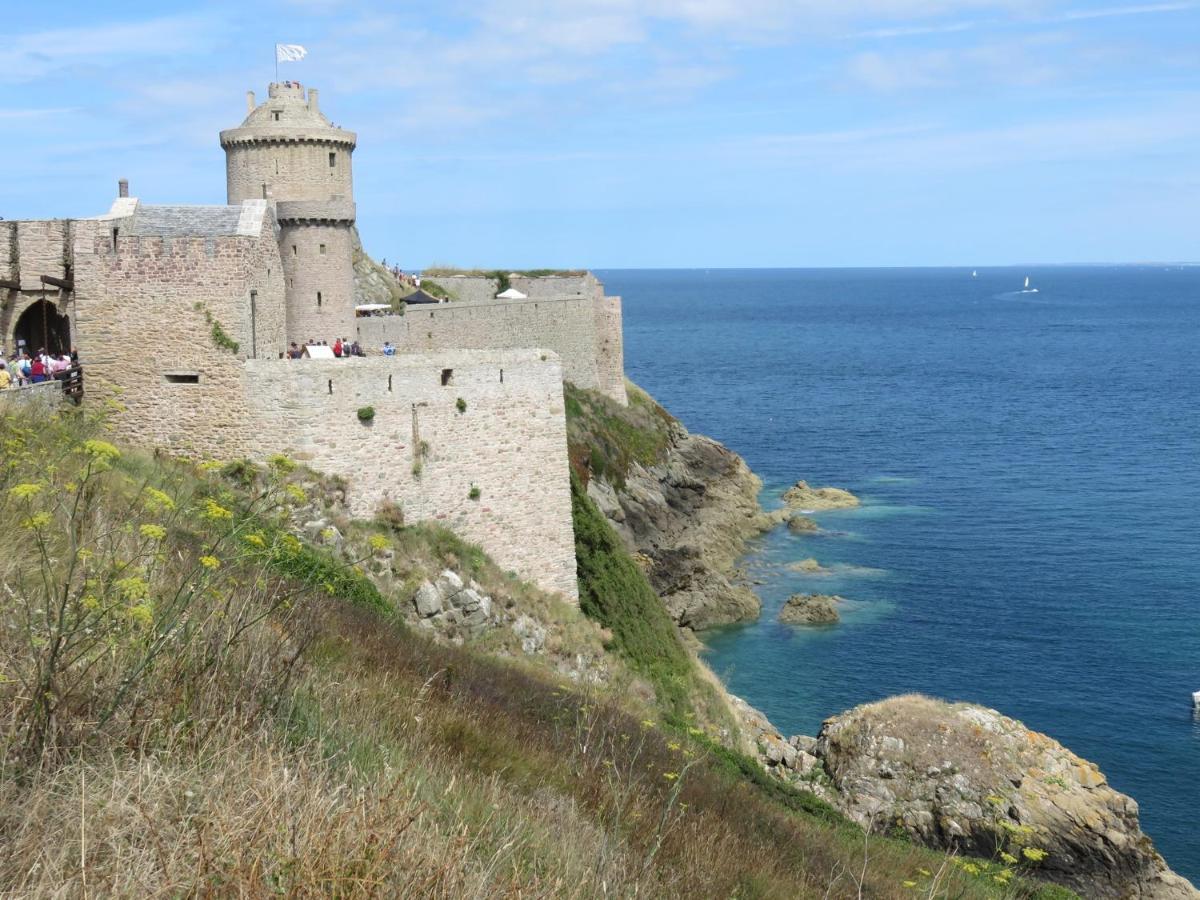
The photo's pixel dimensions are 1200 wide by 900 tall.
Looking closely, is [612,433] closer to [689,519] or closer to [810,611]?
[689,519]

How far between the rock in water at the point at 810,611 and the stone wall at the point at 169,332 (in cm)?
2508

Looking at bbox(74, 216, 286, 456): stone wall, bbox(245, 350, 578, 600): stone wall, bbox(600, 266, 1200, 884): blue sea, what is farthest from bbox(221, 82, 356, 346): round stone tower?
bbox(600, 266, 1200, 884): blue sea

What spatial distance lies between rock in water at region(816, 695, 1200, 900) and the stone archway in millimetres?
17310

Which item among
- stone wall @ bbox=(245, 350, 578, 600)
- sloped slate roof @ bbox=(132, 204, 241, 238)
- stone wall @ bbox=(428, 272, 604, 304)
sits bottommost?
stone wall @ bbox=(245, 350, 578, 600)

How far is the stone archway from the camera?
21547mm

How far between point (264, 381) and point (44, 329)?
5780 mm

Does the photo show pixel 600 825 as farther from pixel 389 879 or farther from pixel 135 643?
pixel 135 643

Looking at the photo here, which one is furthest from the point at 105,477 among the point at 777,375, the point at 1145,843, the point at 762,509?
the point at 777,375

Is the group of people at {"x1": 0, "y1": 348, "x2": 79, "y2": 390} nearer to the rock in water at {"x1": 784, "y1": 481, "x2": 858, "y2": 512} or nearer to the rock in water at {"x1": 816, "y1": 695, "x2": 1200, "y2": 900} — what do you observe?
the rock in water at {"x1": 816, "y1": 695, "x2": 1200, "y2": 900}

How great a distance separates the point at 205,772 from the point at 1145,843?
22492 millimetres

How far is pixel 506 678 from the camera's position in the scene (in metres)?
13.0

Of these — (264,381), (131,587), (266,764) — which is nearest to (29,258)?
(264,381)

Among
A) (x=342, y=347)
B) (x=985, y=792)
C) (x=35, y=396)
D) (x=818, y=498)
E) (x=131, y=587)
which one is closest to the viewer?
(x=131, y=587)

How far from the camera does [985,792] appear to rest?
23.4 m
